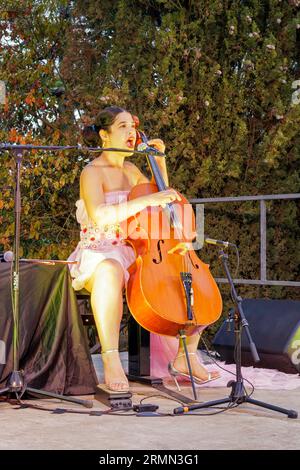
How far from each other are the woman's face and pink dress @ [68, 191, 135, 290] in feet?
0.84

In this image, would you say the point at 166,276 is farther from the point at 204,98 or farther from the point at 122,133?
the point at 204,98

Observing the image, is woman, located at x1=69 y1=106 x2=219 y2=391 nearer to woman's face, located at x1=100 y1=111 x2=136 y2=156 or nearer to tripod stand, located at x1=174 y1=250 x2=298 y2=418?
woman's face, located at x1=100 y1=111 x2=136 y2=156

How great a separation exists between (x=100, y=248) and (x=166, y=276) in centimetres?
50

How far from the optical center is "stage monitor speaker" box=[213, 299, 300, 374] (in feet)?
15.0

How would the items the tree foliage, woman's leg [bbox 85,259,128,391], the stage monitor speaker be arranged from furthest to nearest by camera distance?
the tree foliage → the stage monitor speaker → woman's leg [bbox 85,259,128,391]

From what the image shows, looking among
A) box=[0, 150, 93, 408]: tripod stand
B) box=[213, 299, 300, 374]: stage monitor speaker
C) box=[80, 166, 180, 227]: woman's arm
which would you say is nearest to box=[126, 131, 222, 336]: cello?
box=[80, 166, 180, 227]: woman's arm

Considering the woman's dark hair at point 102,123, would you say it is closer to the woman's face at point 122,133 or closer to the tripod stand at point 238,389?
the woman's face at point 122,133

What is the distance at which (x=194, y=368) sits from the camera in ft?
13.8

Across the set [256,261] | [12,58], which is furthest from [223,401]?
[12,58]

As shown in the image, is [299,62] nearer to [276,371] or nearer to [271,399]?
[276,371]

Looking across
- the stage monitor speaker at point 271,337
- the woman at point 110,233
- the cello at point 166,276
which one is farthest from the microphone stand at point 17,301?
the stage monitor speaker at point 271,337

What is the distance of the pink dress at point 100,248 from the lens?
159 inches

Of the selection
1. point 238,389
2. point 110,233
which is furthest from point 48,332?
point 238,389
